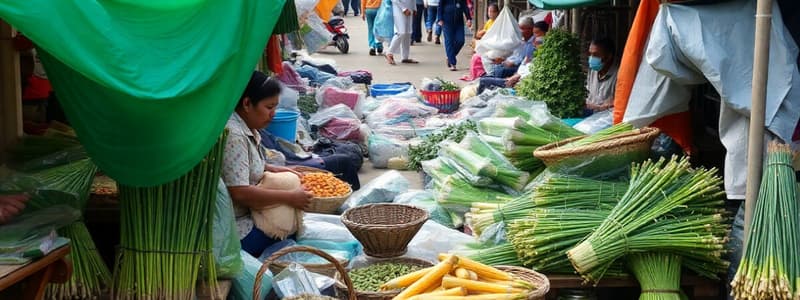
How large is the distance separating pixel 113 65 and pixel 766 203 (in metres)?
2.76

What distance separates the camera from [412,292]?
4.09 meters

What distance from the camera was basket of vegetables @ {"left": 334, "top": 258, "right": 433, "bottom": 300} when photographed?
174 inches

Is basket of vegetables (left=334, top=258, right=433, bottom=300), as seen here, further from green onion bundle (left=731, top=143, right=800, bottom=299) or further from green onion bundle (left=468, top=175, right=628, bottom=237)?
green onion bundle (left=731, top=143, right=800, bottom=299)

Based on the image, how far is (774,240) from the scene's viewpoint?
417cm

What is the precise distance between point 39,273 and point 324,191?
295 cm

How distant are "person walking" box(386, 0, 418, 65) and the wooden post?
460 inches

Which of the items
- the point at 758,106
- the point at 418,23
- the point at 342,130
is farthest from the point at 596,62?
the point at 418,23

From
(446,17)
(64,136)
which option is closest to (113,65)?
(64,136)

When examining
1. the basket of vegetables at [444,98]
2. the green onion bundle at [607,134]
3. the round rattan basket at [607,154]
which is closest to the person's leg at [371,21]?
the basket of vegetables at [444,98]

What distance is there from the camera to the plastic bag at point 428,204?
261 inches

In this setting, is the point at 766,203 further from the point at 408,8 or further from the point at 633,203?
the point at 408,8

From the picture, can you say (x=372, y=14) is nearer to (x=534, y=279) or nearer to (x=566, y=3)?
(x=566, y=3)

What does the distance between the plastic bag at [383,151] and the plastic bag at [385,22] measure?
307 inches

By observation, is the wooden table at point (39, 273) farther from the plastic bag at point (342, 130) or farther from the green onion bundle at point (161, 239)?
the plastic bag at point (342, 130)
